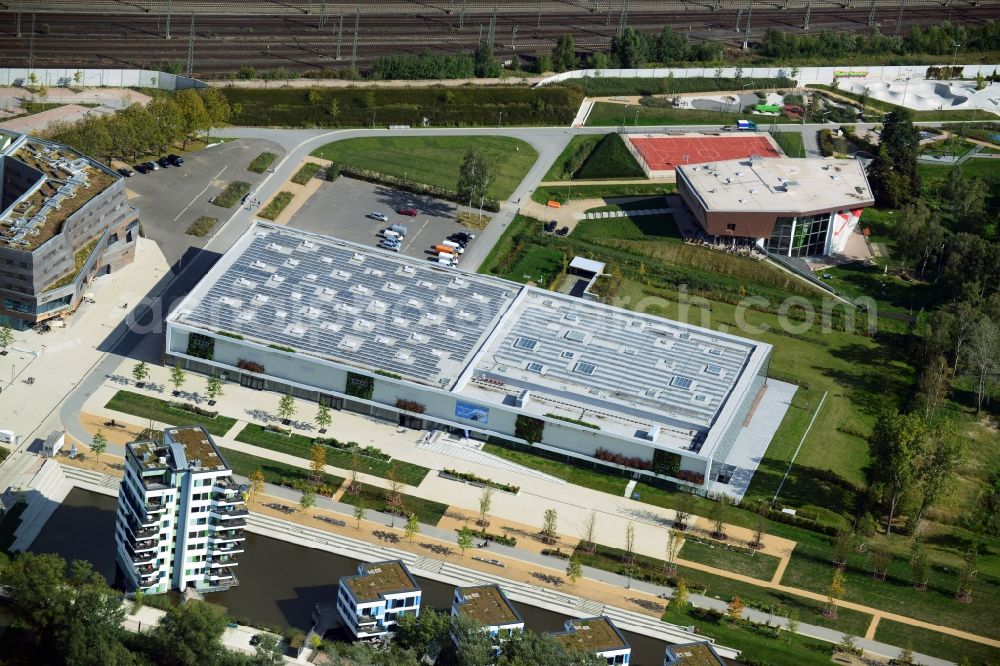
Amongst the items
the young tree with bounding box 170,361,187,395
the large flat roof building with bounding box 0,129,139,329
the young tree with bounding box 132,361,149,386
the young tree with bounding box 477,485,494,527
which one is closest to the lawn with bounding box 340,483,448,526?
the young tree with bounding box 477,485,494,527

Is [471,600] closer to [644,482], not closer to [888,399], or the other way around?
[644,482]

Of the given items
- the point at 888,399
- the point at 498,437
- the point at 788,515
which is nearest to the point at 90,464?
the point at 498,437

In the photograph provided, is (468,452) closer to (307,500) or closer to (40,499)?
(307,500)

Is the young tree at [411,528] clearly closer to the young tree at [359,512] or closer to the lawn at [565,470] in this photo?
the young tree at [359,512]

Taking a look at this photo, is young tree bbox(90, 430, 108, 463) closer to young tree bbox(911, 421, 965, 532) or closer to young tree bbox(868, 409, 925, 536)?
young tree bbox(868, 409, 925, 536)

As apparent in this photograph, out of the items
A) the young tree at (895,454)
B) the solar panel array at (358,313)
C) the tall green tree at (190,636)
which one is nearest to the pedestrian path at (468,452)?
the solar panel array at (358,313)
